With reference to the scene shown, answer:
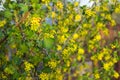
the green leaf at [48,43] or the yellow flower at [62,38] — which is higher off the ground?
the green leaf at [48,43]

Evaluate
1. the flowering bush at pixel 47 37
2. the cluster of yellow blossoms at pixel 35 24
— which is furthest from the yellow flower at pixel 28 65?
the cluster of yellow blossoms at pixel 35 24

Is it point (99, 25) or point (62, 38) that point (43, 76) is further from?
point (99, 25)

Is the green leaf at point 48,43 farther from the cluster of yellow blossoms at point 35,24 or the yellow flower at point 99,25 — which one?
the yellow flower at point 99,25

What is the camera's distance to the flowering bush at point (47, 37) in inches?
107

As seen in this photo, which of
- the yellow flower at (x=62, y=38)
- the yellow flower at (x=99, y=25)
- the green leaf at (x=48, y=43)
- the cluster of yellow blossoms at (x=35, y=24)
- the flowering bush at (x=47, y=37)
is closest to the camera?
the green leaf at (x=48, y=43)

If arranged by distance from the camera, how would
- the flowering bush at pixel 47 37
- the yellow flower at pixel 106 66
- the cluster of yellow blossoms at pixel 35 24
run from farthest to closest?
1. the yellow flower at pixel 106 66
2. the flowering bush at pixel 47 37
3. the cluster of yellow blossoms at pixel 35 24

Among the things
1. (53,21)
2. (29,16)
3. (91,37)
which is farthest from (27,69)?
(91,37)

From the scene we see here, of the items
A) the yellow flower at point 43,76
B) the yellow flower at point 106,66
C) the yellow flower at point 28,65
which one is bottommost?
the yellow flower at point 106,66

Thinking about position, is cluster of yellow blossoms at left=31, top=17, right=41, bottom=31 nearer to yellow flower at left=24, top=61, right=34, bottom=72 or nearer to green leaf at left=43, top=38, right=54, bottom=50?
green leaf at left=43, top=38, right=54, bottom=50

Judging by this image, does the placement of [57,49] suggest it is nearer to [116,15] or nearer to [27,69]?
[27,69]

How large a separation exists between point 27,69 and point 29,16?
1.85ft

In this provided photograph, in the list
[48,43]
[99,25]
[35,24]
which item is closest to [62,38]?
[99,25]

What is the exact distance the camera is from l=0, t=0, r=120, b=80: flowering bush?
272cm

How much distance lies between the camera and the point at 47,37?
2.49 metres
